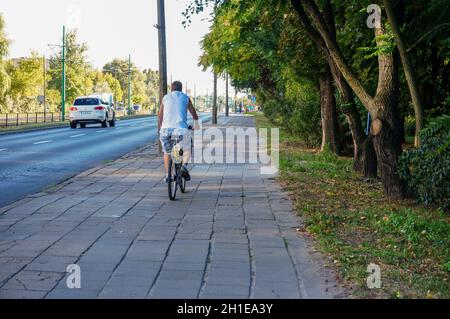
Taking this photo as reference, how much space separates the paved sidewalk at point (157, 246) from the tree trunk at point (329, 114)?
7.17 m

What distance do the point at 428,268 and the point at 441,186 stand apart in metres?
2.42

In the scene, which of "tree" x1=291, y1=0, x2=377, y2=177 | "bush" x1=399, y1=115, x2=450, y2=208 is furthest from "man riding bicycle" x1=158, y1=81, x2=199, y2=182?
"bush" x1=399, y1=115, x2=450, y2=208

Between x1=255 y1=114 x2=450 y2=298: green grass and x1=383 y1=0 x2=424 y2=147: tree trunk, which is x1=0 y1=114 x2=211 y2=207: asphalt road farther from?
x1=383 y1=0 x2=424 y2=147: tree trunk

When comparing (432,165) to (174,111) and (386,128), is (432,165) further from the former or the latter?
(174,111)

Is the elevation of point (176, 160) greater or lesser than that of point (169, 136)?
lesser

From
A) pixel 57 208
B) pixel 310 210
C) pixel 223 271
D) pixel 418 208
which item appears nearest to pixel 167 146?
pixel 57 208

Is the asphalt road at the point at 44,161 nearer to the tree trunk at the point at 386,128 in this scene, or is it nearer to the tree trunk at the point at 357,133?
the tree trunk at the point at 386,128

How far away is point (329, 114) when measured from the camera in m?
16.4

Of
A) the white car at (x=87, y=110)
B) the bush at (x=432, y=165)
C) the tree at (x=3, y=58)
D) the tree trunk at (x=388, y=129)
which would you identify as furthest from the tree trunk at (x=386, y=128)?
the tree at (x=3, y=58)

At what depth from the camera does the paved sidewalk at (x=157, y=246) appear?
441cm

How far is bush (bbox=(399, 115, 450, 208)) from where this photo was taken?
7051 mm

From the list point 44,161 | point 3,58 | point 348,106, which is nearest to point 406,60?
point 348,106

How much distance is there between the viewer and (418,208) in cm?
803

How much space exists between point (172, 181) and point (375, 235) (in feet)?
11.3
